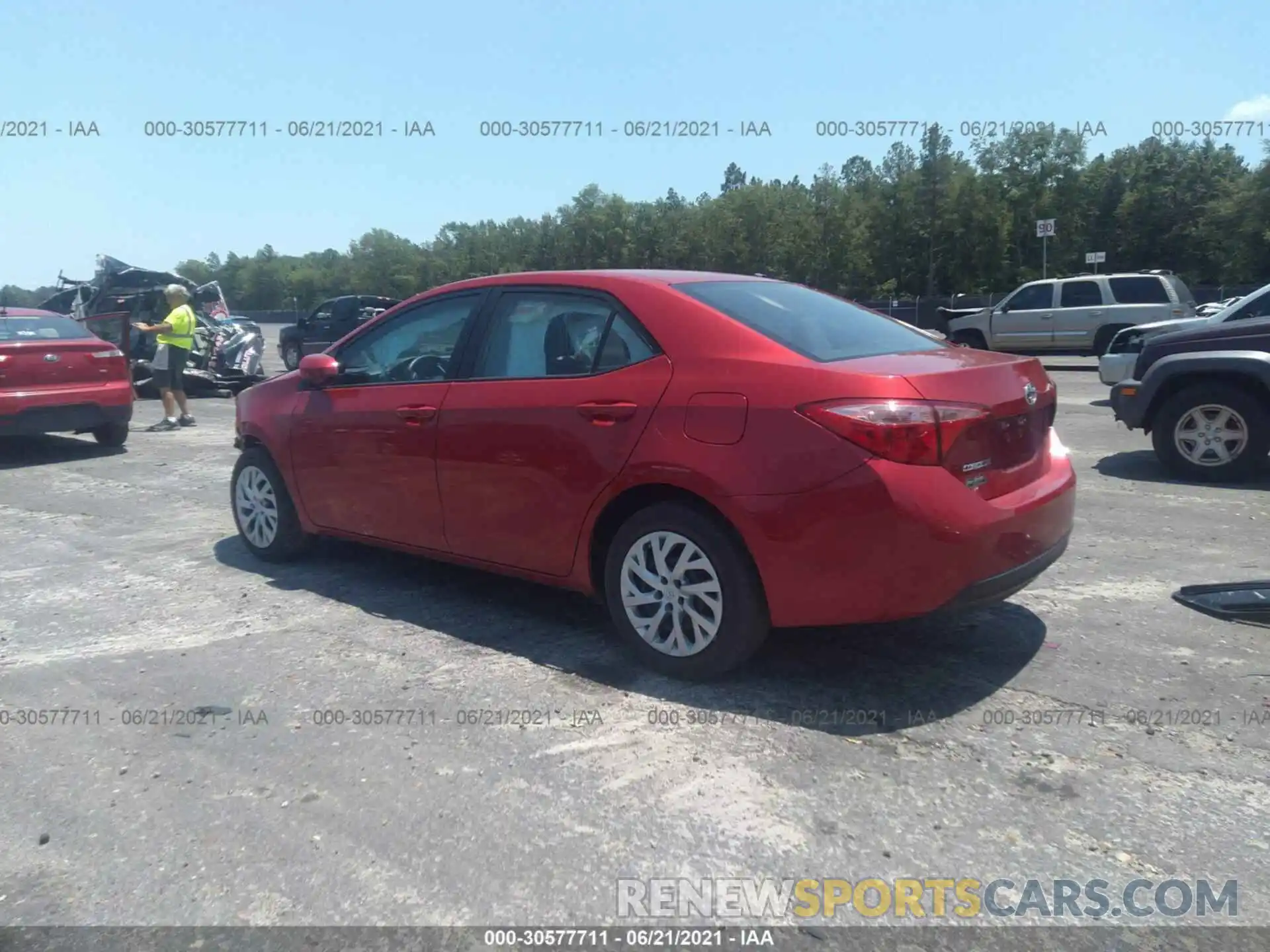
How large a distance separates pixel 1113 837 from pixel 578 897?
1.52m

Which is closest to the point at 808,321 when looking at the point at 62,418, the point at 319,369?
the point at 319,369

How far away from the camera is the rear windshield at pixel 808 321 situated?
13.8 feet

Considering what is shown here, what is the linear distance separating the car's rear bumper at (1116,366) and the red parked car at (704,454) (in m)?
8.54

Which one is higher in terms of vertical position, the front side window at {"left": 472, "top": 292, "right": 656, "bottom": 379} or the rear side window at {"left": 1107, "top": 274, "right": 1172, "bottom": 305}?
the rear side window at {"left": 1107, "top": 274, "right": 1172, "bottom": 305}

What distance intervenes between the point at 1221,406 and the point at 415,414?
20.0 ft

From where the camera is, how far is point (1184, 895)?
9.16 ft

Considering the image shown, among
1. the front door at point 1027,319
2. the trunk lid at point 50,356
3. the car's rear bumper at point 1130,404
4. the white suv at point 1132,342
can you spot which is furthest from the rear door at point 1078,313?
the trunk lid at point 50,356

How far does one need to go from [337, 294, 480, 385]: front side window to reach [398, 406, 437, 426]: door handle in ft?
0.48

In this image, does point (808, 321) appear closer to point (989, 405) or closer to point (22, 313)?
point (989, 405)

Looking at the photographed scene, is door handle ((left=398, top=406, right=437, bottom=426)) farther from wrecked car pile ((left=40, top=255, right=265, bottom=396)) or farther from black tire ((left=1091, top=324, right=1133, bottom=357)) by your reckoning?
black tire ((left=1091, top=324, right=1133, bottom=357))

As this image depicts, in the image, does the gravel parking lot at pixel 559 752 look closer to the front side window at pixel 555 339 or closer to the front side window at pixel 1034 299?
the front side window at pixel 555 339

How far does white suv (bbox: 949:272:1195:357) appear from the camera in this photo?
21453 mm

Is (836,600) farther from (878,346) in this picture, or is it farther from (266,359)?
(266,359)

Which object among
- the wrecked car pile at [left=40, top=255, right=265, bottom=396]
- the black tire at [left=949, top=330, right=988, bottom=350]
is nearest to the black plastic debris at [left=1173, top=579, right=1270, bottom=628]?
the wrecked car pile at [left=40, top=255, right=265, bottom=396]
